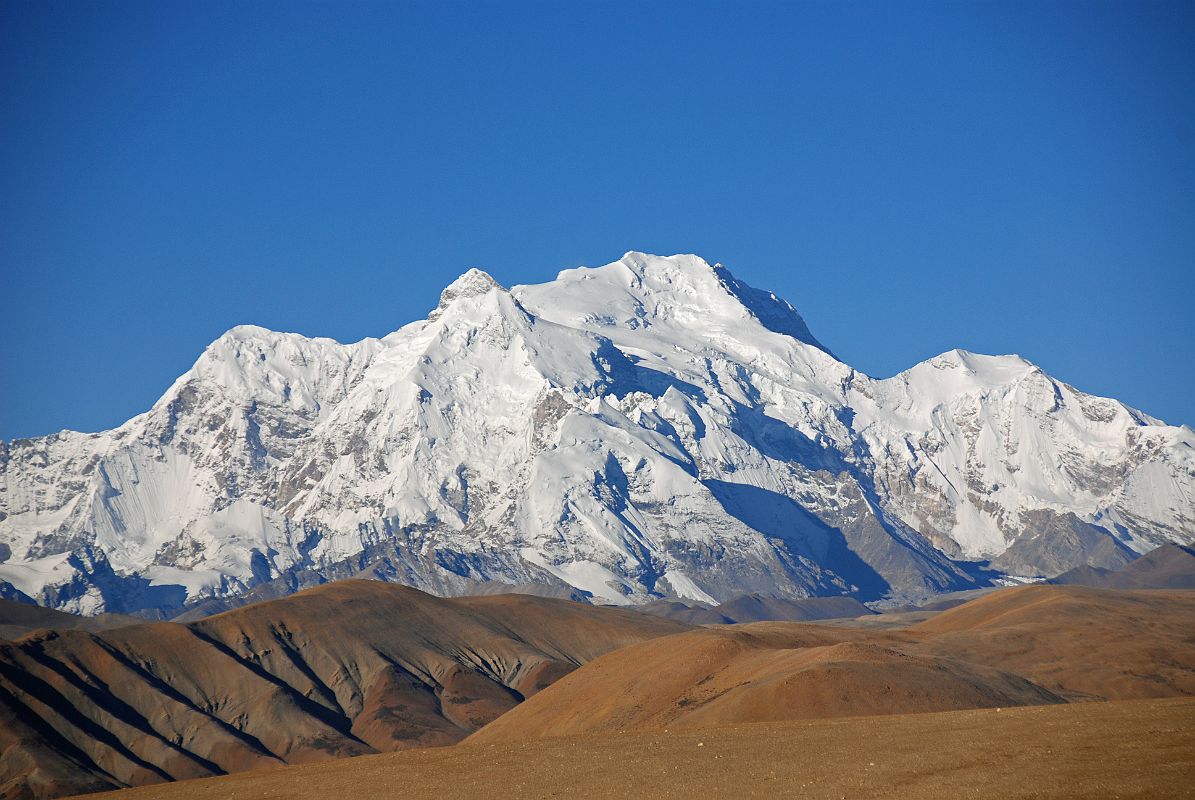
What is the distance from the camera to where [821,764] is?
2862 inches

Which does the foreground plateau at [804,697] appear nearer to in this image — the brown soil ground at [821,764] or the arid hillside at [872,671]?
the arid hillside at [872,671]

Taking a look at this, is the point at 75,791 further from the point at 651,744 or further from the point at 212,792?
the point at 651,744

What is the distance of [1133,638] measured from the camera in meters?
159

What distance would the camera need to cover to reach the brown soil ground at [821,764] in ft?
211

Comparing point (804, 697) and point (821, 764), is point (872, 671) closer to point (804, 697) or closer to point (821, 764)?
point (804, 697)

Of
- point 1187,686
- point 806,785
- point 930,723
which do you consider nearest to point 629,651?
point 1187,686

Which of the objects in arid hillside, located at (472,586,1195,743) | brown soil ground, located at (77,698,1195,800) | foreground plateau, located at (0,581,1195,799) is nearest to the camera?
brown soil ground, located at (77,698,1195,800)

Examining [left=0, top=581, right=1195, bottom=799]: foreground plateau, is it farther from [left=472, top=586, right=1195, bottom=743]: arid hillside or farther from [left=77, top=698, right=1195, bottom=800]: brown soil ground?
[left=77, top=698, right=1195, bottom=800]: brown soil ground

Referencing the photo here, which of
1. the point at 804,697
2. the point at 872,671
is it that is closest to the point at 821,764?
the point at 804,697

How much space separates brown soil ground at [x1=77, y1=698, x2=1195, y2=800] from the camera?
2527 inches

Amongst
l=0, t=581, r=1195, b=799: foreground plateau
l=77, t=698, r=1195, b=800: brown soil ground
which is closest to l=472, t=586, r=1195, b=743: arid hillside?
l=0, t=581, r=1195, b=799: foreground plateau

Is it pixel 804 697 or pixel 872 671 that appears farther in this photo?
pixel 872 671

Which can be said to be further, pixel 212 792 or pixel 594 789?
pixel 212 792

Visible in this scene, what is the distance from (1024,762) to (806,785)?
9.22m
